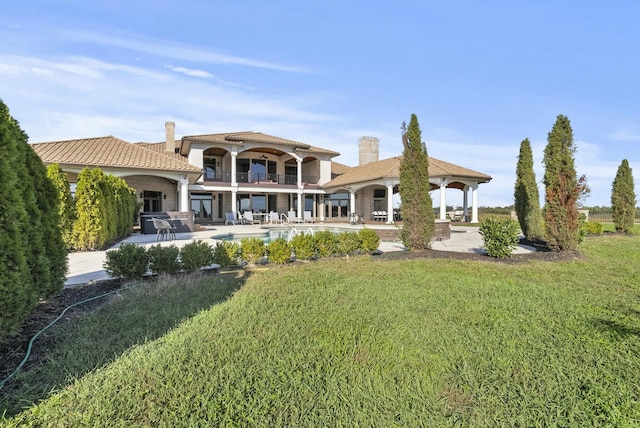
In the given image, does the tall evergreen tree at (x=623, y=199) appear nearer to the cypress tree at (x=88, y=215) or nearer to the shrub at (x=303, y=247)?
the shrub at (x=303, y=247)

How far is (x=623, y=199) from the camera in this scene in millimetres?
15422

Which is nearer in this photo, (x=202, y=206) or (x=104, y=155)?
(x=104, y=155)

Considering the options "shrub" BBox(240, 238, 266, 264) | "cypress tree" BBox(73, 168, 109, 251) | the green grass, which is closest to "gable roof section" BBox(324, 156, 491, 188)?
"shrub" BBox(240, 238, 266, 264)

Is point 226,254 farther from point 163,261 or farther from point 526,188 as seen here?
point 526,188

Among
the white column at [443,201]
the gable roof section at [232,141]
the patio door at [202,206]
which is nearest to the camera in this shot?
the white column at [443,201]

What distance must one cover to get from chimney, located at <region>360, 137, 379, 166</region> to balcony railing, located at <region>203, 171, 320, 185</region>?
4.95m

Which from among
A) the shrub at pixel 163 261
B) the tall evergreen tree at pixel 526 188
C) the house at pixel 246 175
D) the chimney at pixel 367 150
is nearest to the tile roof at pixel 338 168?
the house at pixel 246 175

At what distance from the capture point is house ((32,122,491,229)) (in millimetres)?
17391

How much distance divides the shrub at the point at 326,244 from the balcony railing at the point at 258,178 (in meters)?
18.2

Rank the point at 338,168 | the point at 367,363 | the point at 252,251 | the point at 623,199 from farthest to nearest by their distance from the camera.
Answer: the point at 338,168, the point at 623,199, the point at 252,251, the point at 367,363

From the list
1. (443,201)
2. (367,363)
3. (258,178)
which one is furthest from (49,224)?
(258,178)

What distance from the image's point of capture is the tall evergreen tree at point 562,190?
8711 millimetres

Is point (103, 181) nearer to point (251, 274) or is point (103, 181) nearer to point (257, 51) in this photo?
point (257, 51)

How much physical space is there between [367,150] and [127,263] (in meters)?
26.3
